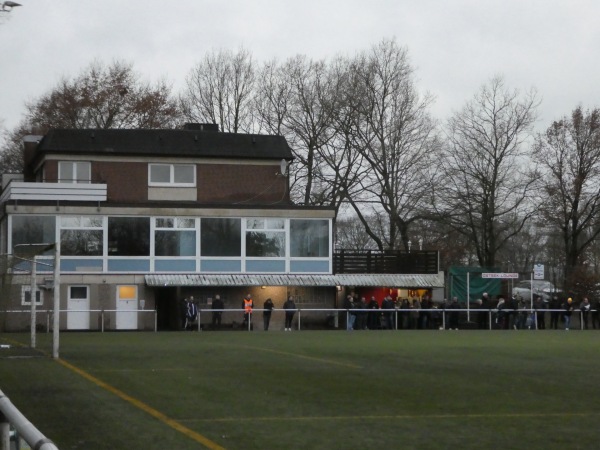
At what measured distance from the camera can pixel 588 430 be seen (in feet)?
40.4

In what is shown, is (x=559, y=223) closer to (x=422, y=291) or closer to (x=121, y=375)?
(x=422, y=291)

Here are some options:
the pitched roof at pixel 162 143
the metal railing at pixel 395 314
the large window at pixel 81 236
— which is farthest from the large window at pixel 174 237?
the pitched roof at pixel 162 143

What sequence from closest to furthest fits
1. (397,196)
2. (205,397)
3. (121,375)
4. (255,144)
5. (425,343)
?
(205,397), (121,375), (425,343), (255,144), (397,196)

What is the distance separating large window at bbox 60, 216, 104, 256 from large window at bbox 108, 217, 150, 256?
0.53 m

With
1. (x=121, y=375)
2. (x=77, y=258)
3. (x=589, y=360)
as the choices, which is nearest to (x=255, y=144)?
(x=77, y=258)

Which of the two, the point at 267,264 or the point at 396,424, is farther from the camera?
the point at 267,264

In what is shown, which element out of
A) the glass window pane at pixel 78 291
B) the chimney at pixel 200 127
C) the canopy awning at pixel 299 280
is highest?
the chimney at pixel 200 127

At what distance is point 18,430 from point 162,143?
4694 centimetres

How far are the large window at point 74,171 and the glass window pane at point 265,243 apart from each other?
823cm

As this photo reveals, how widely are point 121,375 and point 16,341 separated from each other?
14450mm

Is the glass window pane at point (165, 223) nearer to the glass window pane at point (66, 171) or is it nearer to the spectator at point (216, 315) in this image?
the spectator at point (216, 315)

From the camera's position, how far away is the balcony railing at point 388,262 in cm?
5384

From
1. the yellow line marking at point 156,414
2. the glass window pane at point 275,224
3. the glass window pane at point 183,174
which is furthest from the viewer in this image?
the glass window pane at point 183,174

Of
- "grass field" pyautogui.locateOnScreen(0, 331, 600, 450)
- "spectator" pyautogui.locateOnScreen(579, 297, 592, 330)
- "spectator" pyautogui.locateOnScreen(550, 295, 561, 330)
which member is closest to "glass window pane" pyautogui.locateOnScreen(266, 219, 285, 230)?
"spectator" pyautogui.locateOnScreen(550, 295, 561, 330)
